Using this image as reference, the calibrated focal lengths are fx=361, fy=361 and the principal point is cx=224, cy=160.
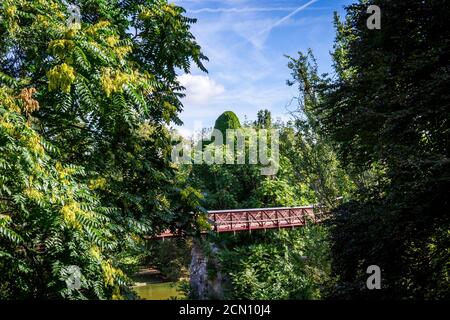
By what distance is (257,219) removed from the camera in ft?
60.5

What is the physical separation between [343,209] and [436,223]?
282cm

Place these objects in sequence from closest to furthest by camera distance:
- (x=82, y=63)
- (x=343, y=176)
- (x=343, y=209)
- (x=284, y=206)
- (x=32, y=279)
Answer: (x=82, y=63), (x=32, y=279), (x=343, y=209), (x=343, y=176), (x=284, y=206)

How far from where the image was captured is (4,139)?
12.0 feet

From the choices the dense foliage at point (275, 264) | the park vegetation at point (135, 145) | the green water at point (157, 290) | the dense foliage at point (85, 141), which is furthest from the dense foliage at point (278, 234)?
the green water at point (157, 290)

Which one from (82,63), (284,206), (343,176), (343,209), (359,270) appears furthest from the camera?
(284,206)

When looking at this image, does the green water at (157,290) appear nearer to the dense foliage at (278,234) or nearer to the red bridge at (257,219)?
the dense foliage at (278,234)

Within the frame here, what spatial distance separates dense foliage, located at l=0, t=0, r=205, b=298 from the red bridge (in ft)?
37.3

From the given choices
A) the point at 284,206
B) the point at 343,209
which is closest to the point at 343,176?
the point at 284,206

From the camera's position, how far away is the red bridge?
1742 cm

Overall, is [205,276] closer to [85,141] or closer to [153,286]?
[153,286]

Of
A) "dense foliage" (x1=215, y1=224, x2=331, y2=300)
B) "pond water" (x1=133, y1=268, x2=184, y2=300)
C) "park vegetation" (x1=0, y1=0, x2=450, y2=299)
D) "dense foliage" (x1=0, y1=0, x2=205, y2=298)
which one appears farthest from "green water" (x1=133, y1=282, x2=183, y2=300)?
"dense foliage" (x1=0, y1=0, x2=205, y2=298)

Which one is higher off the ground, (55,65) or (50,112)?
(55,65)

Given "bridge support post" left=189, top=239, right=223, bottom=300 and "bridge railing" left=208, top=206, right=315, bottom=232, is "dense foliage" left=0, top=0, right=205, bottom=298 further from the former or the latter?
"bridge support post" left=189, top=239, right=223, bottom=300

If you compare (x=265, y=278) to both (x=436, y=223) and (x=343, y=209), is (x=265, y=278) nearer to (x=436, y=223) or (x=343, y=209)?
(x=343, y=209)
